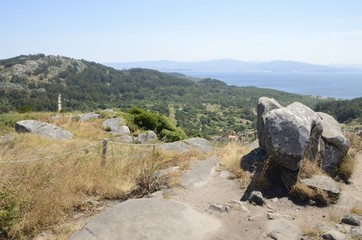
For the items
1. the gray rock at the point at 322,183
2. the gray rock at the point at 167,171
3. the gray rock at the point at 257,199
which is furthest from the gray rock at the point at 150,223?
the gray rock at the point at 322,183

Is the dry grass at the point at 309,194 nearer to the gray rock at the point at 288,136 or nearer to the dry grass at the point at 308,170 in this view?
the dry grass at the point at 308,170

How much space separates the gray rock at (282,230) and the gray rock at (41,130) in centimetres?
1447

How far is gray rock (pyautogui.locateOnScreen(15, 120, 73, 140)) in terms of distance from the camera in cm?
1775

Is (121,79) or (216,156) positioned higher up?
(216,156)

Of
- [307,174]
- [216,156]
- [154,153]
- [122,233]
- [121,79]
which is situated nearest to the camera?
[122,233]

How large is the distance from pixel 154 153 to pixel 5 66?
156m

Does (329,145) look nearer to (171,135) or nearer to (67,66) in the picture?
(171,135)

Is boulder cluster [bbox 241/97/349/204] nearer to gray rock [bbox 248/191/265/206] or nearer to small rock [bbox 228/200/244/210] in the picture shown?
gray rock [bbox 248/191/265/206]

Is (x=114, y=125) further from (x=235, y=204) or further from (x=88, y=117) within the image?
(x=235, y=204)

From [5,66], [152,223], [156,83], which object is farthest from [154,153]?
[156,83]

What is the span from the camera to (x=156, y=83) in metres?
197

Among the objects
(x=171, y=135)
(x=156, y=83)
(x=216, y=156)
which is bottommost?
(x=156, y=83)

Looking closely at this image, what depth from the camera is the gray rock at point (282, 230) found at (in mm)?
5358

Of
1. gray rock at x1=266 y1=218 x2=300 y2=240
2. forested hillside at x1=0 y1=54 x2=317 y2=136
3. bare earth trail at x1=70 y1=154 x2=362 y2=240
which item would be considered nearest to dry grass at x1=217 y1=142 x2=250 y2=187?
bare earth trail at x1=70 y1=154 x2=362 y2=240
